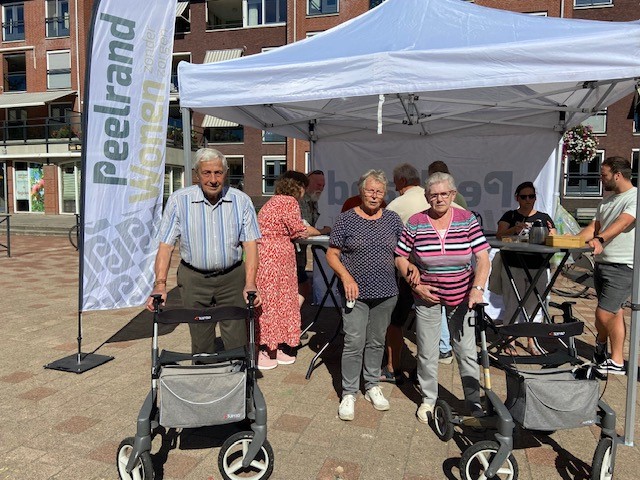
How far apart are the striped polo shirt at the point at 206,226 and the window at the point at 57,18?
28.7 meters

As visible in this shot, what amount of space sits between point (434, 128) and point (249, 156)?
20908 mm

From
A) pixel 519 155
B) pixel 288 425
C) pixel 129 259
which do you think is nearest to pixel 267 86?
pixel 129 259

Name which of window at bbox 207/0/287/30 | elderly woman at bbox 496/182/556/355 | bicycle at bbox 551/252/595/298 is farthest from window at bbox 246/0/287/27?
elderly woman at bbox 496/182/556/355

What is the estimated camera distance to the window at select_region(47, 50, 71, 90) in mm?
26219

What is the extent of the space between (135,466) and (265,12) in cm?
2617

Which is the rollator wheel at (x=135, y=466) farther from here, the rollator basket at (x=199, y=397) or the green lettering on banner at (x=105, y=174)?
the green lettering on banner at (x=105, y=174)

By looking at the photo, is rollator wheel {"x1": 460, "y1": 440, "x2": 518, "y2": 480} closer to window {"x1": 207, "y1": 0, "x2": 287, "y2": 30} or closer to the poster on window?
window {"x1": 207, "y1": 0, "x2": 287, "y2": 30}

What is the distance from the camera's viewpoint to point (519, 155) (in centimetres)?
→ 580

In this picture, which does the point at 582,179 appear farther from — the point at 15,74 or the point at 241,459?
the point at 15,74

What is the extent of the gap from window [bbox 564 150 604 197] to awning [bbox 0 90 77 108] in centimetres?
2571

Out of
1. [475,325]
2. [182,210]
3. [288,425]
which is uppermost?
[182,210]

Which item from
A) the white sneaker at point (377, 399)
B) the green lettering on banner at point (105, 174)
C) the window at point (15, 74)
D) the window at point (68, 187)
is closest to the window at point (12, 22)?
the window at point (15, 74)

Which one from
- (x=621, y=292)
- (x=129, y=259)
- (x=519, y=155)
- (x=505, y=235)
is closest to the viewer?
(x=621, y=292)

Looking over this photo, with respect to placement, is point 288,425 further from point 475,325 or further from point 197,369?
point 475,325
